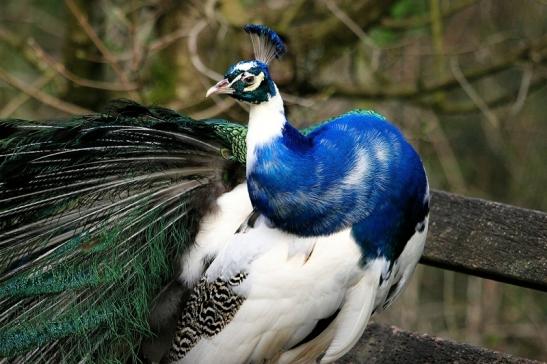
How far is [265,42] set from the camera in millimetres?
2512

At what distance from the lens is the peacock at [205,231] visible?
8.31 feet

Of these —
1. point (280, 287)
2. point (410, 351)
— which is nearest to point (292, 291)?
point (280, 287)

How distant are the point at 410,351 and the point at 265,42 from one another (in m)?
0.99

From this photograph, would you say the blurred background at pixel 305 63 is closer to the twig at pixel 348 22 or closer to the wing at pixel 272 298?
the twig at pixel 348 22

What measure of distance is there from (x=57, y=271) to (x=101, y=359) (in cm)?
29

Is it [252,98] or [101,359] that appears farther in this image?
[101,359]

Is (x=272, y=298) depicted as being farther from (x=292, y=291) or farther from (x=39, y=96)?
(x=39, y=96)

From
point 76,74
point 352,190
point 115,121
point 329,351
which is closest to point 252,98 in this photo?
point 352,190

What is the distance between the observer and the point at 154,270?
2.71 m

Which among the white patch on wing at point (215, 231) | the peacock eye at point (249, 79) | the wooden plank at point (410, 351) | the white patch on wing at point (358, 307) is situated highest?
the peacock eye at point (249, 79)

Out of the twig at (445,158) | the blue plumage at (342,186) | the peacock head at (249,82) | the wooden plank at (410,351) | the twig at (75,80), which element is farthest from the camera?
the twig at (445,158)

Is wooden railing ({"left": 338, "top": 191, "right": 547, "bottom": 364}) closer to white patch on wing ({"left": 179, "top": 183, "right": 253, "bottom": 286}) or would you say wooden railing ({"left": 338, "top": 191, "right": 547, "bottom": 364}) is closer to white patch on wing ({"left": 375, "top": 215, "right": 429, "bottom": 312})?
white patch on wing ({"left": 375, "top": 215, "right": 429, "bottom": 312})

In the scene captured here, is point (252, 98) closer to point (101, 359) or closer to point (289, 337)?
point (289, 337)

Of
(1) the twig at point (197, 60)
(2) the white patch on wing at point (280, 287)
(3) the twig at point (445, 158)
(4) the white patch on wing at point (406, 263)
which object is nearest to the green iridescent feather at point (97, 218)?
(2) the white patch on wing at point (280, 287)
